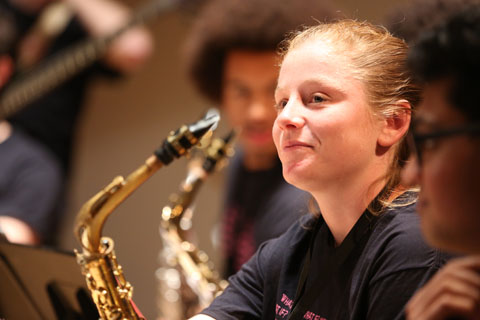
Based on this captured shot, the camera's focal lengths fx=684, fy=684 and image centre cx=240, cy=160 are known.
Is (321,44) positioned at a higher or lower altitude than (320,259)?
higher

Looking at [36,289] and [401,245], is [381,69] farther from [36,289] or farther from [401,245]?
Answer: [36,289]

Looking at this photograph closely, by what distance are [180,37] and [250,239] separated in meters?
2.07

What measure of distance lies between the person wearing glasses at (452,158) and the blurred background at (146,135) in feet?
7.53

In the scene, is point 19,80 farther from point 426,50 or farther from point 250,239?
point 426,50

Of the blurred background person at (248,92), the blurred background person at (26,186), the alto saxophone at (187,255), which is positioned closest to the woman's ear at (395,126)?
the blurred background person at (248,92)

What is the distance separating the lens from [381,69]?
1162 mm

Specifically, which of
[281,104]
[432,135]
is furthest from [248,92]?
[432,135]

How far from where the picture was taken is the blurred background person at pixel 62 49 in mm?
3213

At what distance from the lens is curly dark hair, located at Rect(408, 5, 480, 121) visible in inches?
30.9

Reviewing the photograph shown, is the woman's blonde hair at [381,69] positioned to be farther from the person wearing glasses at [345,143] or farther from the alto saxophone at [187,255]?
the alto saxophone at [187,255]

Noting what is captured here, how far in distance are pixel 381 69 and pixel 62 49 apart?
2.50 m

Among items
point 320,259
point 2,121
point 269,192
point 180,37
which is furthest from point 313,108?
point 180,37

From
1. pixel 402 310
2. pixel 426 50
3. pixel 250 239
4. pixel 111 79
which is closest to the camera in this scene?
pixel 426 50

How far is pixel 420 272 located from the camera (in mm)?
1010
